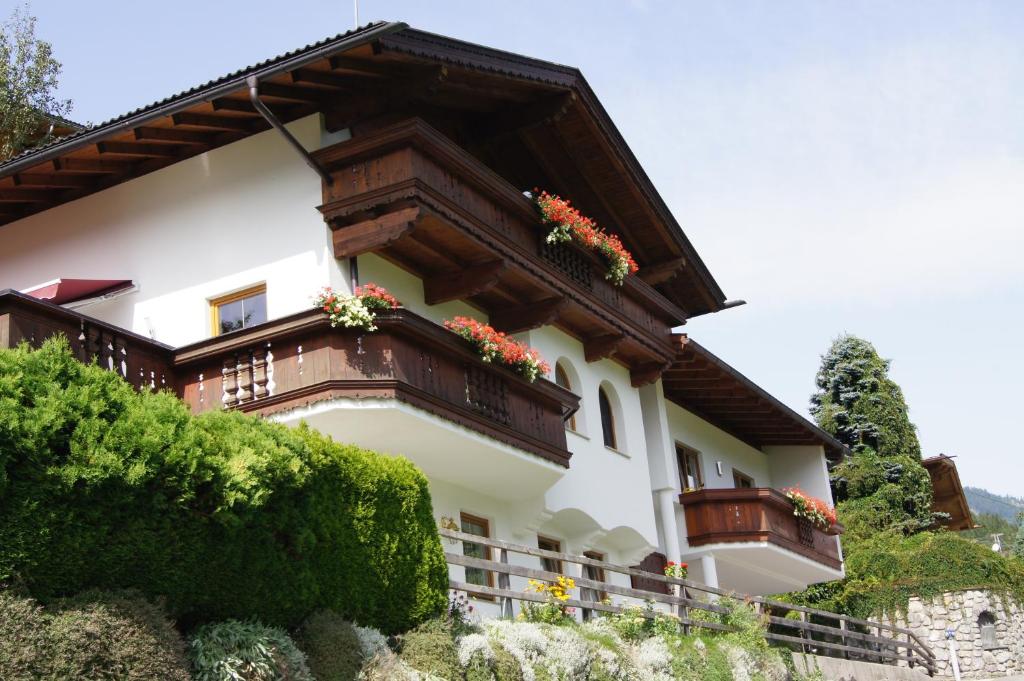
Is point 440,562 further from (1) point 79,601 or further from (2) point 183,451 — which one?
(1) point 79,601

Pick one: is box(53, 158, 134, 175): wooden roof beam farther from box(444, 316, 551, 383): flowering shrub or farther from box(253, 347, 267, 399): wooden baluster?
box(444, 316, 551, 383): flowering shrub

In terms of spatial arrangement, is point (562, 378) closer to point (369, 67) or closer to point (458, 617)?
point (369, 67)

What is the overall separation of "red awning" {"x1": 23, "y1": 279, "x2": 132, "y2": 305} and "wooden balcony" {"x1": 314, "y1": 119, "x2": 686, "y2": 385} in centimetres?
334

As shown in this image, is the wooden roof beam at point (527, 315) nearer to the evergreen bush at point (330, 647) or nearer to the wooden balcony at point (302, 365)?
the wooden balcony at point (302, 365)

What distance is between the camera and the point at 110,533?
9.21m

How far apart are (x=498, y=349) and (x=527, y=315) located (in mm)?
2745

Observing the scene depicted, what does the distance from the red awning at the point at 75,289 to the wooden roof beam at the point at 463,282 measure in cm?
402

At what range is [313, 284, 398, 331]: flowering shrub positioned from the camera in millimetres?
15117

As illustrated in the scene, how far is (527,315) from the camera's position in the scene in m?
19.8

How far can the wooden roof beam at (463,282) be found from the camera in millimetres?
17984

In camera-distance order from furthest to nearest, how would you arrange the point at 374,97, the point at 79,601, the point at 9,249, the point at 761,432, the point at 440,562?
1. the point at 761,432
2. the point at 9,249
3. the point at 374,97
4. the point at 440,562
5. the point at 79,601

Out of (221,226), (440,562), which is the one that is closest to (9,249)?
(221,226)

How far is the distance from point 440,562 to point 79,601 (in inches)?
182

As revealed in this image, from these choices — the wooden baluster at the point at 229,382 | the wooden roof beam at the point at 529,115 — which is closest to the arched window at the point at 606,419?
the wooden roof beam at the point at 529,115
